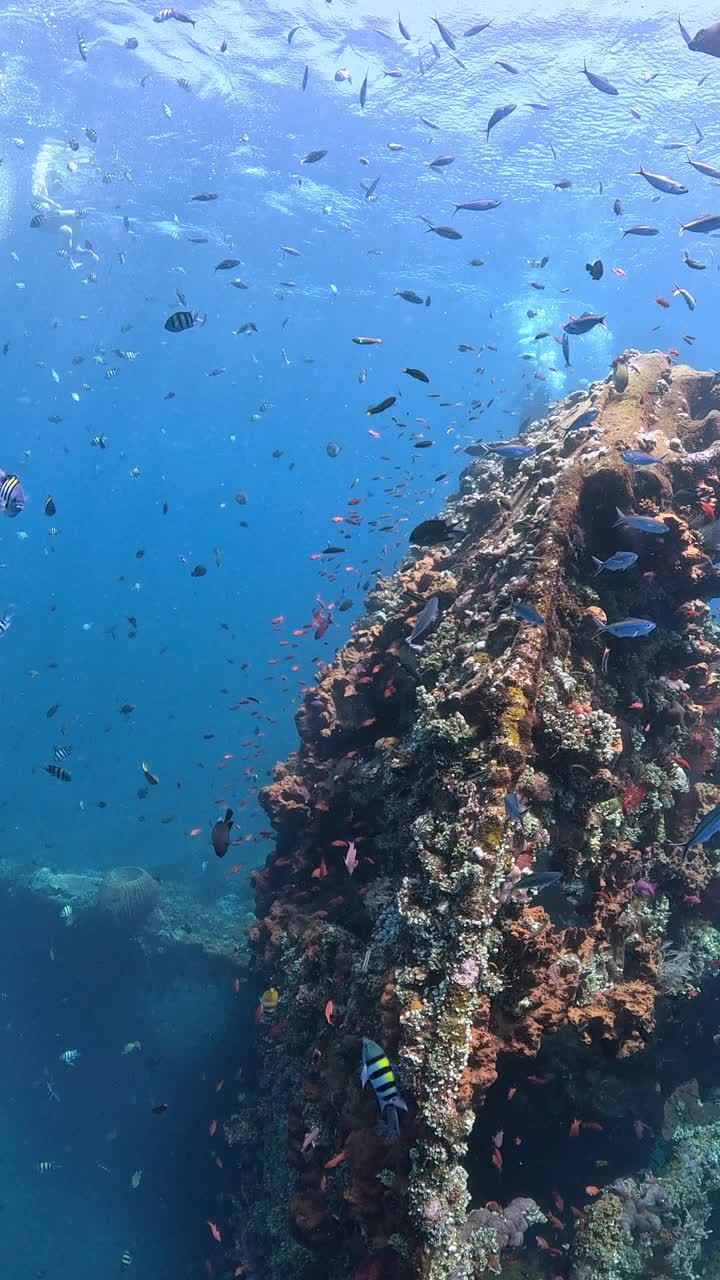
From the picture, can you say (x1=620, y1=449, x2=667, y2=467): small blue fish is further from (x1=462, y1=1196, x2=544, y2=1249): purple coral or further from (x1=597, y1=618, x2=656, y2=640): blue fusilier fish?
(x1=462, y1=1196, x2=544, y2=1249): purple coral

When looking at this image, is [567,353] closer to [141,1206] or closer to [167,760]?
[141,1206]

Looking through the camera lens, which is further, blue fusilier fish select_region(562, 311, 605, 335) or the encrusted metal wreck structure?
blue fusilier fish select_region(562, 311, 605, 335)

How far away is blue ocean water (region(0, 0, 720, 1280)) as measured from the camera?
46.6 feet

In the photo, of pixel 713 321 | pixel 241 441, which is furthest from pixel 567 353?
pixel 241 441

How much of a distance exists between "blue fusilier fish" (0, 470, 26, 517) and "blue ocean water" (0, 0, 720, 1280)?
4428mm

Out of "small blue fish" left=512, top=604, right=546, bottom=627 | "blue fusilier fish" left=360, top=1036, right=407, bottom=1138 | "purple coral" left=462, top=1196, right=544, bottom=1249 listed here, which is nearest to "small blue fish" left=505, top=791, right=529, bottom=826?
"small blue fish" left=512, top=604, right=546, bottom=627

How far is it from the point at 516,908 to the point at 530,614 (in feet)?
7.12

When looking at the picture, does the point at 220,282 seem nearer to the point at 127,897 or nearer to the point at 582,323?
the point at 127,897

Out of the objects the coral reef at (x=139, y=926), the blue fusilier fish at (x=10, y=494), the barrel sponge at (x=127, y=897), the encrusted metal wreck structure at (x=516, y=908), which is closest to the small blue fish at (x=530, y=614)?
the encrusted metal wreck structure at (x=516, y=908)

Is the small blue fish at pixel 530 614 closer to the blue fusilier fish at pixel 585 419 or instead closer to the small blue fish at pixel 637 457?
the small blue fish at pixel 637 457

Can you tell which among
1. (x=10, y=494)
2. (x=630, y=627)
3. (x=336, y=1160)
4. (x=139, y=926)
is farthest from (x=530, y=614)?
(x=139, y=926)

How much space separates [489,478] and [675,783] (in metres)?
5.69

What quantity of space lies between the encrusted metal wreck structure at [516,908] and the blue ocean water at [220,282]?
3539 millimetres

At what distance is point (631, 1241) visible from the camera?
5.30 meters
